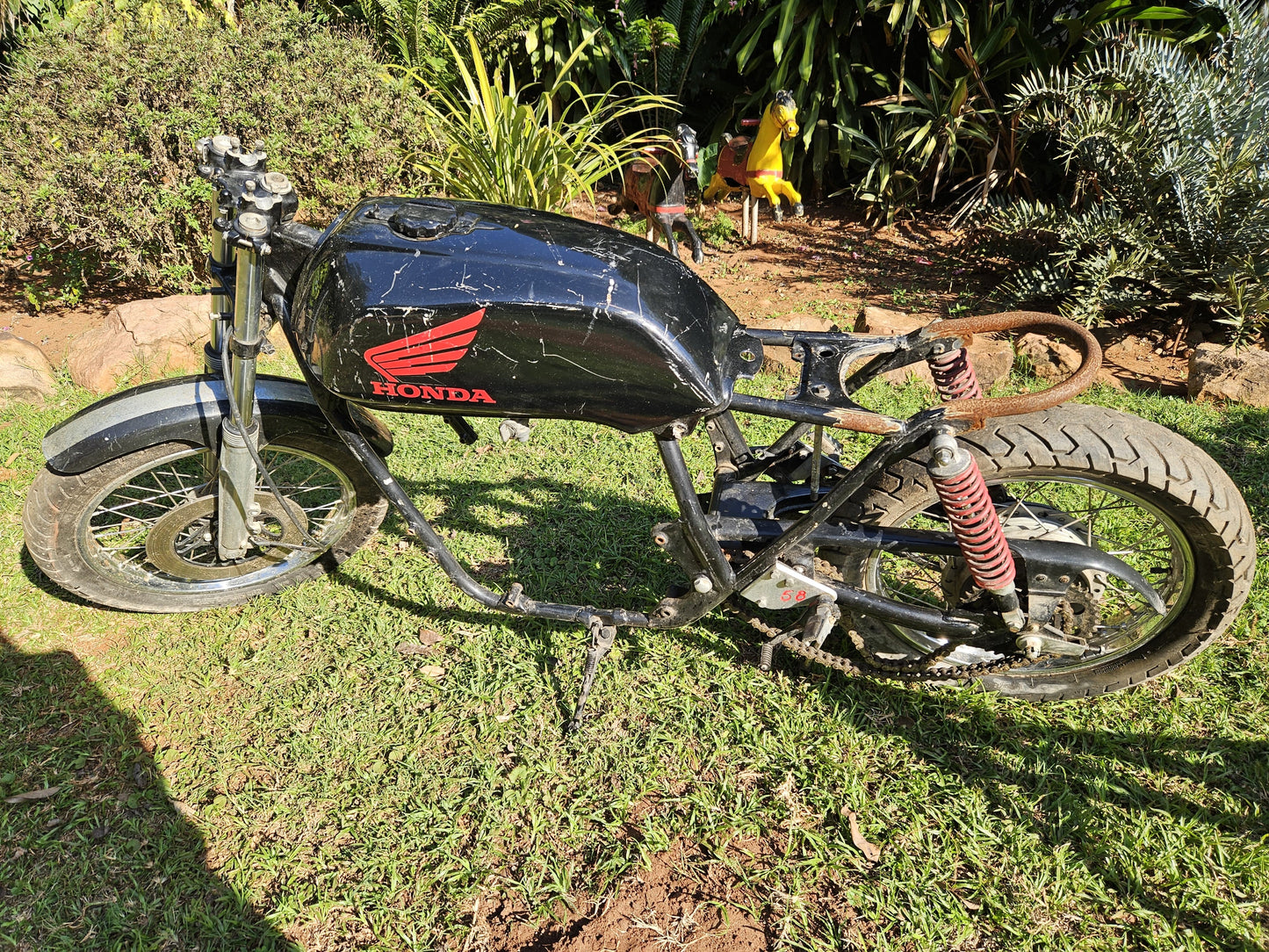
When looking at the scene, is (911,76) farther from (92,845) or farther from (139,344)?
(92,845)

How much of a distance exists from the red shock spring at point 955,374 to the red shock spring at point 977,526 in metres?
0.27

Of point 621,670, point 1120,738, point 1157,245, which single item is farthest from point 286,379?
point 1157,245

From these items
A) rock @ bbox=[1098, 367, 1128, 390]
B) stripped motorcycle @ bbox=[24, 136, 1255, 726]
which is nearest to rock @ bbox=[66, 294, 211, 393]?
stripped motorcycle @ bbox=[24, 136, 1255, 726]

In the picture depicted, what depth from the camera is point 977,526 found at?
1.83 meters

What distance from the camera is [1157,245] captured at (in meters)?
4.17

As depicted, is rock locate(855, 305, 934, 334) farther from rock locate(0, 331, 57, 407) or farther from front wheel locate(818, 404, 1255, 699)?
rock locate(0, 331, 57, 407)

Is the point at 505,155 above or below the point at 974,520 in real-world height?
above

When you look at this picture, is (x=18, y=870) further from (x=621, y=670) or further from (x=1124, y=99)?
(x=1124, y=99)

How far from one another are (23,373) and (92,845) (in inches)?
109

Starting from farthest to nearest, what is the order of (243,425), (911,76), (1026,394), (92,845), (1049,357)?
(911,76)
(1049,357)
(243,425)
(92,845)
(1026,394)

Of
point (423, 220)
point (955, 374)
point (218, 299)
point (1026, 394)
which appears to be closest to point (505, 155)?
point (218, 299)

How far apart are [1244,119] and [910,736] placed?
12.6 ft

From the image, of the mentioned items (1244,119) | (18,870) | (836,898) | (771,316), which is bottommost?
(18,870)

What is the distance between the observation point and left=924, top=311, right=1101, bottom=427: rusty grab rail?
1.73 m
